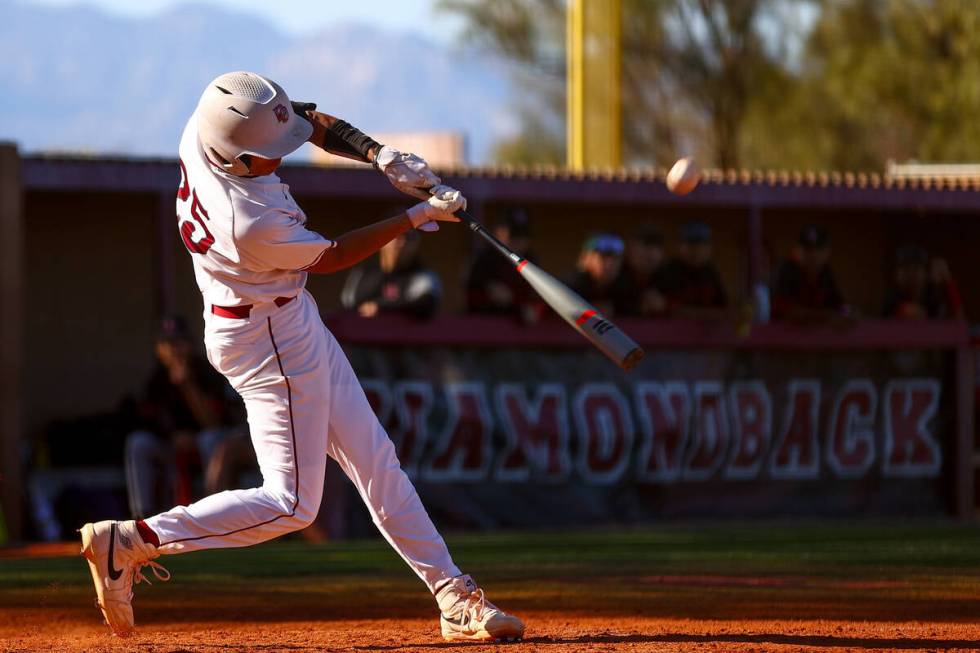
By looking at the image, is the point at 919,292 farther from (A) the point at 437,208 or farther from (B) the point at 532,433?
A: (A) the point at 437,208

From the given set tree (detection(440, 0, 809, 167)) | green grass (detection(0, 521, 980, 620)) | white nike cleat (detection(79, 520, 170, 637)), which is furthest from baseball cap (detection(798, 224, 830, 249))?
tree (detection(440, 0, 809, 167))

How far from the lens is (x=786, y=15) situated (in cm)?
2572

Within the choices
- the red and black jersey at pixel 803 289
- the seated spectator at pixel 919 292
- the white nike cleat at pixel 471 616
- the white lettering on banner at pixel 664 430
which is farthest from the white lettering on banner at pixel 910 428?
the white nike cleat at pixel 471 616

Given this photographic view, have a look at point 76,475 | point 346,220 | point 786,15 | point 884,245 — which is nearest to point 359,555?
point 76,475

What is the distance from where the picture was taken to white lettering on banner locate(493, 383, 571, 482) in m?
8.30

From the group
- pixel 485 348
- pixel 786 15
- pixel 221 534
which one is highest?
pixel 786 15

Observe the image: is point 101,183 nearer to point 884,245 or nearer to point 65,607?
point 65,607

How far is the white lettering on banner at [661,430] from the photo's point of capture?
8.55 meters

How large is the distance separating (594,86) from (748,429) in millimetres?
6669

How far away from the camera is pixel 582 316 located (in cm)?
454

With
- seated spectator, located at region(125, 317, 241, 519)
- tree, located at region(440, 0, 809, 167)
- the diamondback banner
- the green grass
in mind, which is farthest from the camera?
tree, located at region(440, 0, 809, 167)

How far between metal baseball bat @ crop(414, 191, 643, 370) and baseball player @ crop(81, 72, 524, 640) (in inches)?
12.6

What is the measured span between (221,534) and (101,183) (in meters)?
5.45

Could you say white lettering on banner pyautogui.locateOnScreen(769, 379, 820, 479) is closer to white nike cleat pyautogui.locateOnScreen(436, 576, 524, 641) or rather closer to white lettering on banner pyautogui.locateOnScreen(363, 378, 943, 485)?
white lettering on banner pyautogui.locateOnScreen(363, 378, 943, 485)
